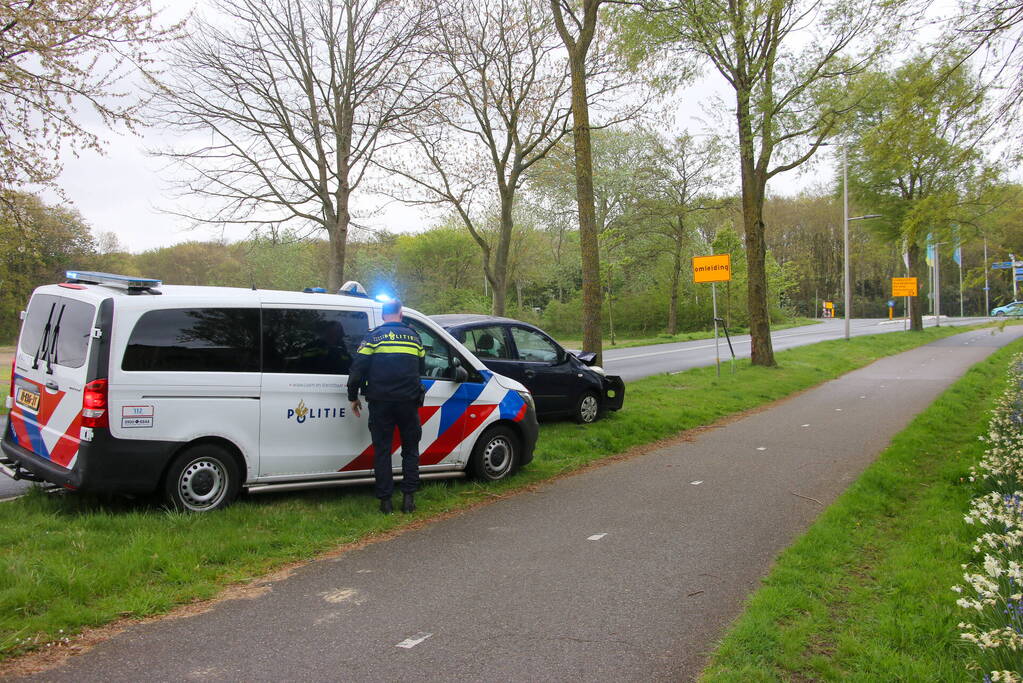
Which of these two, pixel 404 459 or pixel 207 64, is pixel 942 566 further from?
pixel 207 64

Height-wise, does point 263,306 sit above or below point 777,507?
above

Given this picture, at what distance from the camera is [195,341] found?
5.76 m

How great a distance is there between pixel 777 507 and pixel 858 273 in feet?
287

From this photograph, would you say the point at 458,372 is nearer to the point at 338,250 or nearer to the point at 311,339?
the point at 311,339

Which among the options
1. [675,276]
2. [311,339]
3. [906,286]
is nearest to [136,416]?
[311,339]

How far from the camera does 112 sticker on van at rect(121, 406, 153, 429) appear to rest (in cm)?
536

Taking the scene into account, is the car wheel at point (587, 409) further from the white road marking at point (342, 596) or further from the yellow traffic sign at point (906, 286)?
the yellow traffic sign at point (906, 286)

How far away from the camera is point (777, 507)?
681 cm

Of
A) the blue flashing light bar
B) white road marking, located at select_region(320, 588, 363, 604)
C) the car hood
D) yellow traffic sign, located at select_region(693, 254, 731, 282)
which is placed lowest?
white road marking, located at select_region(320, 588, 363, 604)

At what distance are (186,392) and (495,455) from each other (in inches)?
126

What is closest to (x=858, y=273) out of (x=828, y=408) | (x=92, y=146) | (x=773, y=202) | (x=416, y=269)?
(x=773, y=202)

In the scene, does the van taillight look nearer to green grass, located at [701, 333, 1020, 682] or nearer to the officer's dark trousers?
the officer's dark trousers

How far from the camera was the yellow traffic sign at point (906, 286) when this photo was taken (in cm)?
3697

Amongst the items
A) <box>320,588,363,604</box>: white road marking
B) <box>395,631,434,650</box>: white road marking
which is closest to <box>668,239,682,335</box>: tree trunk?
<box>320,588,363,604</box>: white road marking
